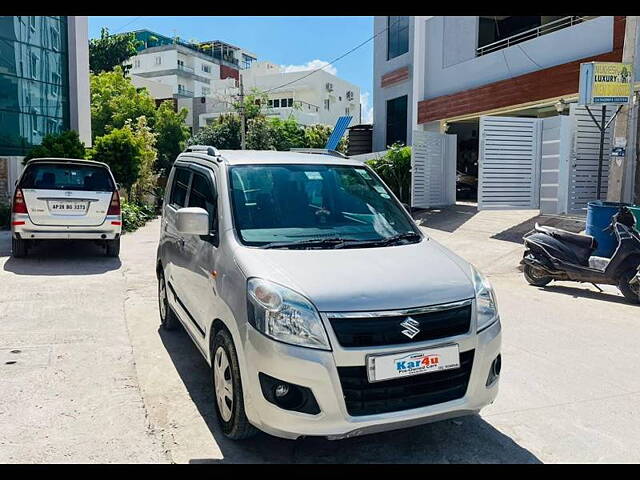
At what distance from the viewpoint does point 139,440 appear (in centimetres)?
340

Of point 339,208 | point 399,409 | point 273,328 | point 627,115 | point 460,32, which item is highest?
point 460,32

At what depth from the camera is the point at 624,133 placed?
34.3 feet

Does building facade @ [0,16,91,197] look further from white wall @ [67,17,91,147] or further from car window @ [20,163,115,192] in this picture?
car window @ [20,163,115,192]

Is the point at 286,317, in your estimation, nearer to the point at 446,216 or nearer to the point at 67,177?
the point at 67,177

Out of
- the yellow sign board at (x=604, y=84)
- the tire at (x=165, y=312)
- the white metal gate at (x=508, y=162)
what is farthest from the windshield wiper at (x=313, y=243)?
the white metal gate at (x=508, y=162)

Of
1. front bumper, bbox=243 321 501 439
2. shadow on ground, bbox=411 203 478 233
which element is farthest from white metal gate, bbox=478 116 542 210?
front bumper, bbox=243 321 501 439

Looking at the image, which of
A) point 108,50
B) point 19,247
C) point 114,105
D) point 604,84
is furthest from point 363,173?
point 108,50

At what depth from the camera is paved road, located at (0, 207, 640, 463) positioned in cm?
329

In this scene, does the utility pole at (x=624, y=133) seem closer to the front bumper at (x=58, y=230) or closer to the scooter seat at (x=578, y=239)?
the scooter seat at (x=578, y=239)

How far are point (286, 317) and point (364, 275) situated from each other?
506mm

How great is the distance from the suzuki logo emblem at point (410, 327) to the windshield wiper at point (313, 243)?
82 centimetres

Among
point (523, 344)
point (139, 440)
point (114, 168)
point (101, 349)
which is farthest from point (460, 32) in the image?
point (139, 440)

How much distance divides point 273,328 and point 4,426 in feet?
6.39
